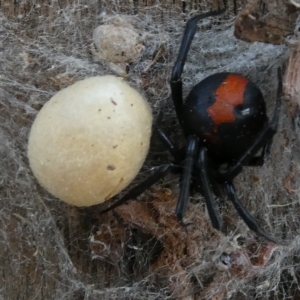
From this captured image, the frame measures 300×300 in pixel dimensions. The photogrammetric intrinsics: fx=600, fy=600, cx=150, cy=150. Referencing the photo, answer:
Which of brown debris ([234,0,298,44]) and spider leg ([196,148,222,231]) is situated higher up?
brown debris ([234,0,298,44])

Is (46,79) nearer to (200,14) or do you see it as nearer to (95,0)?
(95,0)

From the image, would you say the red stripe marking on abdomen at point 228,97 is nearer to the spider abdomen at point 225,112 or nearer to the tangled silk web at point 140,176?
the spider abdomen at point 225,112

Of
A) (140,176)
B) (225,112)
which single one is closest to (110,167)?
(140,176)

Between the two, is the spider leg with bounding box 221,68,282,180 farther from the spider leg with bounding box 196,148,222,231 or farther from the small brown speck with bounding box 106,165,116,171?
the small brown speck with bounding box 106,165,116,171

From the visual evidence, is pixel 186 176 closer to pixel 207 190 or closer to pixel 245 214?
pixel 207 190

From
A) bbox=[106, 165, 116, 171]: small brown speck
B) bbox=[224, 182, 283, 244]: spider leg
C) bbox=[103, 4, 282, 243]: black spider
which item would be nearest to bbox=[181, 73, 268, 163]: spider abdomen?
bbox=[103, 4, 282, 243]: black spider

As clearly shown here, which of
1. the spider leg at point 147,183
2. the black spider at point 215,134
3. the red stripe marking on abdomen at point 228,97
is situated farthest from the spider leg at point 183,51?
the spider leg at point 147,183
